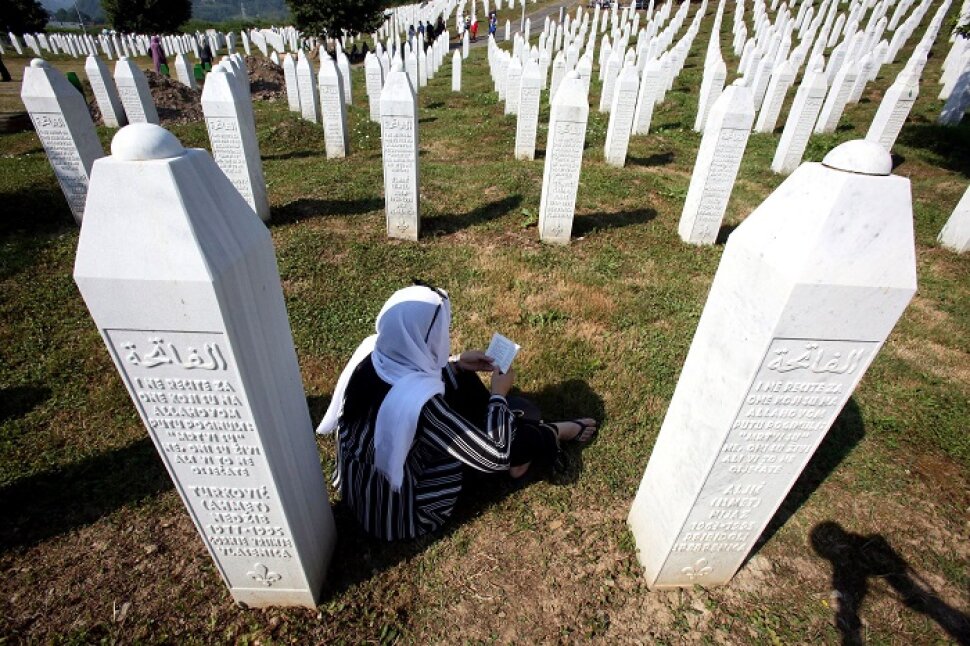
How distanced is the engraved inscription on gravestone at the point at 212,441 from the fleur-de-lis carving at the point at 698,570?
2.04 metres

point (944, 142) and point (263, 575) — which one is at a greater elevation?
point (944, 142)

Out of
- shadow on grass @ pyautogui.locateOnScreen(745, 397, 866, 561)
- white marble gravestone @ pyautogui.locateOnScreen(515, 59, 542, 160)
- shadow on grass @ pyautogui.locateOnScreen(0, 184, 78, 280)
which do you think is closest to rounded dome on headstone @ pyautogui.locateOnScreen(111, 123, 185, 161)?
shadow on grass @ pyautogui.locateOnScreen(745, 397, 866, 561)

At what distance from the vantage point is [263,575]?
232 cm

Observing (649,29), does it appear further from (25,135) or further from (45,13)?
(45,13)

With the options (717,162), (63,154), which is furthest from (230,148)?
(717,162)

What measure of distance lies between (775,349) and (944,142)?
538 inches

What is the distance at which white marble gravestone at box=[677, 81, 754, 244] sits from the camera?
5.66m

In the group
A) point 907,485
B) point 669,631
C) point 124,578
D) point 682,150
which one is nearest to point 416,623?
point 669,631

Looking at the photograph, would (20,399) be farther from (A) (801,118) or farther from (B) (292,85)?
(B) (292,85)

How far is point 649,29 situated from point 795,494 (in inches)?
1056

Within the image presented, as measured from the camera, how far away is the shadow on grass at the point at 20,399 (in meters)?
3.64

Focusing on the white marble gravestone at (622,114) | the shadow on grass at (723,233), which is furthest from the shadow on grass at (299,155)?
the shadow on grass at (723,233)

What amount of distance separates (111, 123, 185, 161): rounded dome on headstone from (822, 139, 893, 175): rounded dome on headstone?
1995mm

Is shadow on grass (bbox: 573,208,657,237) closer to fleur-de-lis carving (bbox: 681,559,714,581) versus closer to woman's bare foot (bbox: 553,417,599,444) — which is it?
woman's bare foot (bbox: 553,417,599,444)
